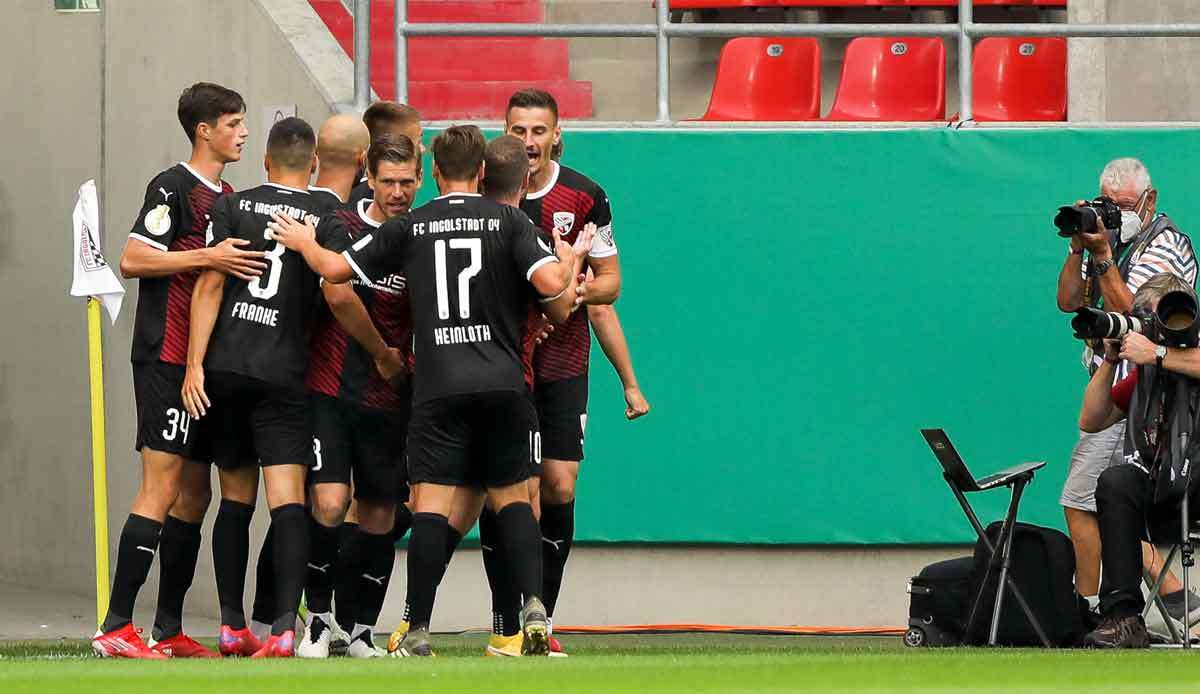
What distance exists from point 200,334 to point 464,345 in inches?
39.1

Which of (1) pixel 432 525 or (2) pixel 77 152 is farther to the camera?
(2) pixel 77 152

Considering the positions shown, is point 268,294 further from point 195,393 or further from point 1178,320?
point 1178,320

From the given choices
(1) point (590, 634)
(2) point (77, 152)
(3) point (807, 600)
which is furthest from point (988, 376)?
(2) point (77, 152)

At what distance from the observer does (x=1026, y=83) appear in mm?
10586

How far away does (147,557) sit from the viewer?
23.5 ft

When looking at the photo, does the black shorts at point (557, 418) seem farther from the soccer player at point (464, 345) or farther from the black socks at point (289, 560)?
the black socks at point (289, 560)

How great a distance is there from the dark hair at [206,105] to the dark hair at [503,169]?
989mm

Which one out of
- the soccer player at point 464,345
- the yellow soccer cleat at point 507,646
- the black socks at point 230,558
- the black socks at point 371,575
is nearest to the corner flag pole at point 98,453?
the black socks at point 230,558

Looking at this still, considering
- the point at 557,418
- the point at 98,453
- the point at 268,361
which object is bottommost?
the point at 98,453

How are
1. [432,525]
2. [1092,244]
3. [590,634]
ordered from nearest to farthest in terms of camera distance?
[432,525] → [1092,244] → [590,634]

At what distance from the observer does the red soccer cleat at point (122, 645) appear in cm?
703

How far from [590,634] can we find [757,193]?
2310 millimetres

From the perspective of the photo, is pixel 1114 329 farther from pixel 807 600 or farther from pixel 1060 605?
pixel 807 600

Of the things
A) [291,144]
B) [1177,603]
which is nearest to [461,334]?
[291,144]
